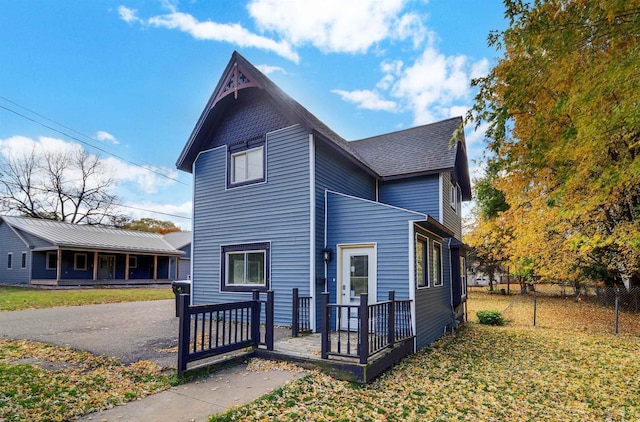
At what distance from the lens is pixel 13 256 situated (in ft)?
79.5

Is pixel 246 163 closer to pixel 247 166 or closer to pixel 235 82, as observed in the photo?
pixel 247 166

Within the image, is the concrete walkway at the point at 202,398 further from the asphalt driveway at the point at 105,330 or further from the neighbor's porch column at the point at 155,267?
the neighbor's porch column at the point at 155,267

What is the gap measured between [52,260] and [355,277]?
24521mm

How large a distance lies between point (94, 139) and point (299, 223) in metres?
24.5

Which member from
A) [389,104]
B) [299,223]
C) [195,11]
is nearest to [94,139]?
[195,11]

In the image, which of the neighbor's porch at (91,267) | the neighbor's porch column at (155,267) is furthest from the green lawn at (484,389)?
the neighbor's porch column at (155,267)

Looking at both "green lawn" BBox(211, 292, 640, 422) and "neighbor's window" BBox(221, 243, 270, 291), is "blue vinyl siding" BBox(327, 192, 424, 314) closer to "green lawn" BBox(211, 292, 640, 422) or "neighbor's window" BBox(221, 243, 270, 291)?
"green lawn" BBox(211, 292, 640, 422)

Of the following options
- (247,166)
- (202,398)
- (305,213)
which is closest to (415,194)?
(305,213)

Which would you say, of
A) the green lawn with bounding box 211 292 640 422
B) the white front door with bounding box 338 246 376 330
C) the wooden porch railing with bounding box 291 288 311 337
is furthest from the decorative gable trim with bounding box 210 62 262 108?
the green lawn with bounding box 211 292 640 422

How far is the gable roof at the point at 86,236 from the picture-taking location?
2264 centimetres

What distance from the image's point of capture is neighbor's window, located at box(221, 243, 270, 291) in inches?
360

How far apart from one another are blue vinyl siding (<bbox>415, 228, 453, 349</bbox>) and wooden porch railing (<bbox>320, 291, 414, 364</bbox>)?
0.61 m

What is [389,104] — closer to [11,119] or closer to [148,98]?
[148,98]

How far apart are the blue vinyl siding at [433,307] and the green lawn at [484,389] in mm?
343
